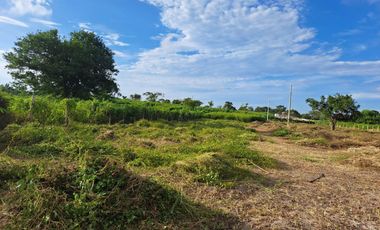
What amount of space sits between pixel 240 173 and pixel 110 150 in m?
2.90

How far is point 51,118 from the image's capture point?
40.7 feet

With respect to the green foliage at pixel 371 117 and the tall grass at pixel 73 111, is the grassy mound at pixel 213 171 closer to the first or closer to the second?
the tall grass at pixel 73 111

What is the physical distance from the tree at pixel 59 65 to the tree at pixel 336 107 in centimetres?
1696

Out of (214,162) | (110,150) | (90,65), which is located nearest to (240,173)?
(214,162)

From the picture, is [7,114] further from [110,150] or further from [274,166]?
[274,166]

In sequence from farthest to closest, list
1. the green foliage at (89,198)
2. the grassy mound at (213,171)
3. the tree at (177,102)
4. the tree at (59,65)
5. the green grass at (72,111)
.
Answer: the tree at (177,102) → the tree at (59,65) → the green grass at (72,111) → the grassy mound at (213,171) → the green foliage at (89,198)

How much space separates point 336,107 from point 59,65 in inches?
793

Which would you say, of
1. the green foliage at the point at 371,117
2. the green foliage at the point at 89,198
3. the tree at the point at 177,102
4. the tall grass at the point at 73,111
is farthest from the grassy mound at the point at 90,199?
the tree at the point at 177,102

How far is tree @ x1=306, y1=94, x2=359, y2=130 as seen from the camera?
74.6ft

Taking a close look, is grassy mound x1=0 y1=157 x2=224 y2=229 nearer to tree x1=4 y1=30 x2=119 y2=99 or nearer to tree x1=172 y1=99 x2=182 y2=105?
tree x1=4 y1=30 x2=119 y2=99

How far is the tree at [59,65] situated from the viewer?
831 inches

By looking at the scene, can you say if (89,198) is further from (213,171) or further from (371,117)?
(371,117)

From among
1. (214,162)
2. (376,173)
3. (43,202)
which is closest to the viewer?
(43,202)

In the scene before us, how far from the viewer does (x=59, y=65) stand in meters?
21.3
